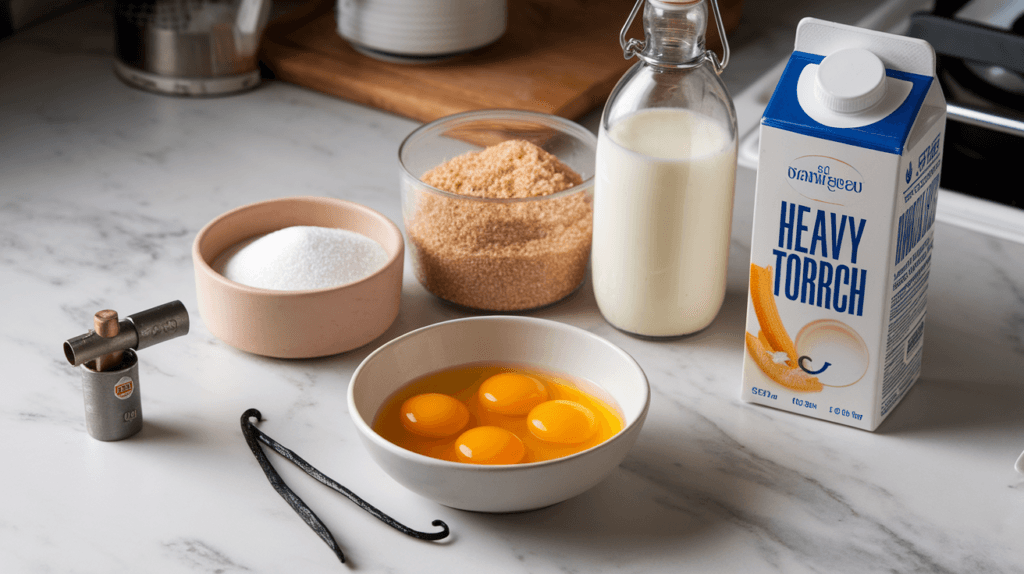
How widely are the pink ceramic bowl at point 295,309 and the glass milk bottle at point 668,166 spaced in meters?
0.22

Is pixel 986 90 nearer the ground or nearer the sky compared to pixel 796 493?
nearer the sky

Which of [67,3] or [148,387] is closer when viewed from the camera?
→ [148,387]

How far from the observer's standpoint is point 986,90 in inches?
49.7

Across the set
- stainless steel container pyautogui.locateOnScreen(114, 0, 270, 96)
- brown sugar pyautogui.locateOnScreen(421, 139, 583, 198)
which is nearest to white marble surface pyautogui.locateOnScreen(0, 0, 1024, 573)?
brown sugar pyautogui.locateOnScreen(421, 139, 583, 198)

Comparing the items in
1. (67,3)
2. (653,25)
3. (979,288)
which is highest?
(653,25)

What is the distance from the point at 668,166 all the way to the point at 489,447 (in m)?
0.31

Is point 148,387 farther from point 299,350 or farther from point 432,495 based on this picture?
point 432,495

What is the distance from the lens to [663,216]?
0.92 metres

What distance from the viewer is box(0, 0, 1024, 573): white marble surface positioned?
0.74 metres

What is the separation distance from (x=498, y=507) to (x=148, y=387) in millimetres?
389

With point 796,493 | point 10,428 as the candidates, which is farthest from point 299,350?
point 796,493

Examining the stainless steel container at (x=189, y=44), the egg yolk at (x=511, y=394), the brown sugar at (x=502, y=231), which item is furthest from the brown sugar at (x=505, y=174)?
the stainless steel container at (x=189, y=44)

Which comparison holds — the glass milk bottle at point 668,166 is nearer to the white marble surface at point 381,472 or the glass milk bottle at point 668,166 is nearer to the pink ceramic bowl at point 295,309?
the white marble surface at point 381,472

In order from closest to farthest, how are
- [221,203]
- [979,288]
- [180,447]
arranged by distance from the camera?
1. [180,447]
2. [979,288]
3. [221,203]
